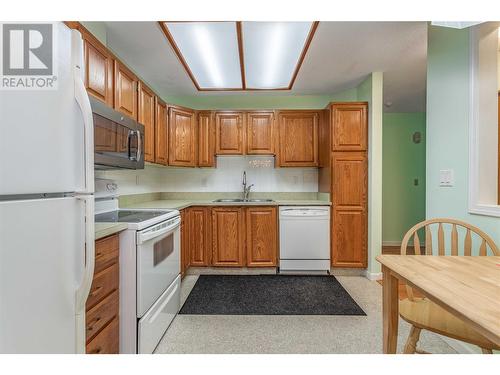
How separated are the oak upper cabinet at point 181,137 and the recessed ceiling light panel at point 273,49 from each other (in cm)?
94

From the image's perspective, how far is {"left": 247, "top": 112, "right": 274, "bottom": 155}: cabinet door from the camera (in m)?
A: 3.42

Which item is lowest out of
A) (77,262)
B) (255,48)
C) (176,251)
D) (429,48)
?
(176,251)

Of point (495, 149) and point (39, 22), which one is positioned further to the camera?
point (495, 149)

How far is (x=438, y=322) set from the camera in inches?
47.1

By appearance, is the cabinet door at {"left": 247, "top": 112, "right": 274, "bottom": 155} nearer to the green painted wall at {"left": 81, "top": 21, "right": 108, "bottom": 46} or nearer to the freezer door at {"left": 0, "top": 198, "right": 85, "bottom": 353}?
the green painted wall at {"left": 81, "top": 21, "right": 108, "bottom": 46}

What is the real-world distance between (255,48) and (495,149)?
201 centimetres

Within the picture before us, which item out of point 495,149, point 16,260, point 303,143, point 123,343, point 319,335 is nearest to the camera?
point 16,260

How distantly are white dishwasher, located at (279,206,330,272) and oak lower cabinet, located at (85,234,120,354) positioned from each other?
6.85 feet

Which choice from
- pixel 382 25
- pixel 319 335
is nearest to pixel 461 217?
pixel 319 335

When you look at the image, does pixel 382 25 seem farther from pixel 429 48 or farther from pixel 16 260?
pixel 16 260

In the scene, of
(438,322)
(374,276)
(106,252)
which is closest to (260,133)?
(374,276)

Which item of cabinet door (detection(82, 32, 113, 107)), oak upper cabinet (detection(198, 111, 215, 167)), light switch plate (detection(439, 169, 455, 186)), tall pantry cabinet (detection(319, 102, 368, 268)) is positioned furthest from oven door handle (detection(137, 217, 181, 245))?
light switch plate (detection(439, 169, 455, 186))

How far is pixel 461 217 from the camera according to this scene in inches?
67.9

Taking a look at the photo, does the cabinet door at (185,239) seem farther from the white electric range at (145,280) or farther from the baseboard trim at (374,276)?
the baseboard trim at (374,276)
